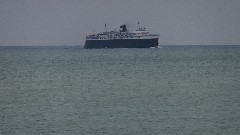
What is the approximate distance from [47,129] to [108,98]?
11.1m

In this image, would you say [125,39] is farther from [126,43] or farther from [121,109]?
[121,109]

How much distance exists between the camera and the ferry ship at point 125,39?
533ft

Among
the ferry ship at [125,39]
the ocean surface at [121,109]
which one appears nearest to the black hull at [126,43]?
the ferry ship at [125,39]

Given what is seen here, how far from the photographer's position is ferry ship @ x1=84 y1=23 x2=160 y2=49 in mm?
162375

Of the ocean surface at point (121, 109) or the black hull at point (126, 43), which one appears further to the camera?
the black hull at point (126, 43)

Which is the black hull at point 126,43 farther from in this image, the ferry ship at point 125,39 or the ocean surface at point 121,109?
the ocean surface at point 121,109

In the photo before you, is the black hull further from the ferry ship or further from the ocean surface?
the ocean surface

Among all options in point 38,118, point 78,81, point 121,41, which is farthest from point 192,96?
point 121,41

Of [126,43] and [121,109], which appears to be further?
[126,43]

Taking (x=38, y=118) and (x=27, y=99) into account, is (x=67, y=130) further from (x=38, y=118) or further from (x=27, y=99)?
(x=27, y=99)

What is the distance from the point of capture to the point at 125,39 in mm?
163625

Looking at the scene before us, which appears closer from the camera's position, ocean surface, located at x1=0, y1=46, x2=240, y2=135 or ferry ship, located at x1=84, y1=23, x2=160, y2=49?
ocean surface, located at x1=0, y1=46, x2=240, y2=135

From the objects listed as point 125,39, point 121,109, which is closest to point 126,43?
point 125,39

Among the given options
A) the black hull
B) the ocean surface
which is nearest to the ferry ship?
the black hull
